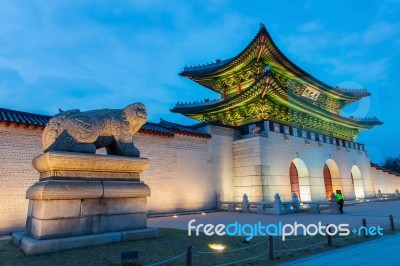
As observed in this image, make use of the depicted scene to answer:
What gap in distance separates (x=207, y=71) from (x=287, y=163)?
35.6 feet

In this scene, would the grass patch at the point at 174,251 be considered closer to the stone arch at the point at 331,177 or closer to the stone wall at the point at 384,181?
the stone arch at the point at 331,177

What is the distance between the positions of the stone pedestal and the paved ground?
12.8ft

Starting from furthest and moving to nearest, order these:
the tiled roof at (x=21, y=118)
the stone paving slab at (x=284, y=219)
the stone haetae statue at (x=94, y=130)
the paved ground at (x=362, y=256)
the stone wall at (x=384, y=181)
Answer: the stone wall at (x=384, y=181), the tiled roof at (x=21, y=118), the stone paving slab at (x=284, y=219), the stone haetae statue at (x=94, y=130), the paved ground at (x=362, y=256)

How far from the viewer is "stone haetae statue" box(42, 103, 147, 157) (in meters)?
6.39

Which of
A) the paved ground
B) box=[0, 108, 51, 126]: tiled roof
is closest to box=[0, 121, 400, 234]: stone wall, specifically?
box=[0, 108, 51, 126]: tiled roof

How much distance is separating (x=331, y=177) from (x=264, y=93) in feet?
36.9

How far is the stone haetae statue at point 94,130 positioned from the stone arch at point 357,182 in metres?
25.3

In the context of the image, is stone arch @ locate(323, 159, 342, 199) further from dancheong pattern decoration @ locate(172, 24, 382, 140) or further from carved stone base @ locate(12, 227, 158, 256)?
carved stone base @ locate(12, 227, 158, 256)

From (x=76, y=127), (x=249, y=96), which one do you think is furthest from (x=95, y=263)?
(x=249, y=96)

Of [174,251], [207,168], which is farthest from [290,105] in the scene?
[174,251]

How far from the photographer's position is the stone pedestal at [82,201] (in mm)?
5613

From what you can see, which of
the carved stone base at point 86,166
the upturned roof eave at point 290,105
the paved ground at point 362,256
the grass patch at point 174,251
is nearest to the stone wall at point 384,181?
the upturned roof eave at point 290,105

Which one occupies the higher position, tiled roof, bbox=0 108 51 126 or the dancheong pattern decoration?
the dancheong pattern decoration

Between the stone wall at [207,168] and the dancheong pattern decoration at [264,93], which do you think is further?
the dancheong pattern decoration at [264,93]
